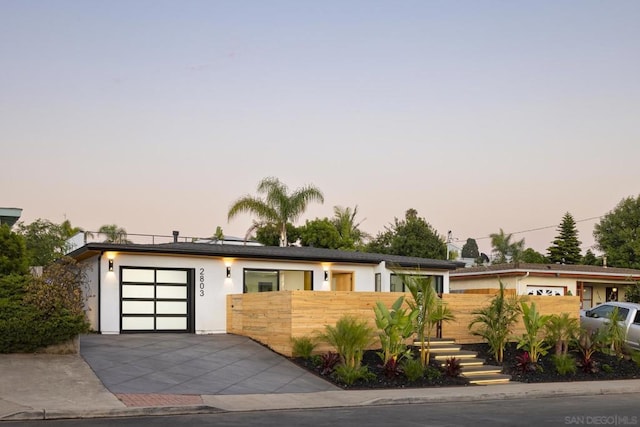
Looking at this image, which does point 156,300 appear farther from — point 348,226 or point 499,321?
point 348,226

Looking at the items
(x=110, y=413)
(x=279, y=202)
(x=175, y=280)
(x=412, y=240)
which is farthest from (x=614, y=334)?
(x=412, y=240)

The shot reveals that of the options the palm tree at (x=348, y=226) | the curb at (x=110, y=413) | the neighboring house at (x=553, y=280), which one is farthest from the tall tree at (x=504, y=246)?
the curb at (x=110, y=413)

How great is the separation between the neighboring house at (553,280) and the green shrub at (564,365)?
476 inches

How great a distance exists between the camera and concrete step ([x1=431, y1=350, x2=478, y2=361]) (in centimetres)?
1839

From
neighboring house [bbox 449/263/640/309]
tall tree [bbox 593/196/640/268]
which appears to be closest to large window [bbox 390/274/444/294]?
neighboring house [bbox 449/263/640/309]

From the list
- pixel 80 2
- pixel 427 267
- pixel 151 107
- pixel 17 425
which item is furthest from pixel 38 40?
pixel 427 267

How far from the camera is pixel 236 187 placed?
34.5 metres

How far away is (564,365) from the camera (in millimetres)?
18281

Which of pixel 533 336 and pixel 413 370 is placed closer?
pixel 413 370

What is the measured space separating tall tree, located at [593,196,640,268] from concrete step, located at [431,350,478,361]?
119 ft

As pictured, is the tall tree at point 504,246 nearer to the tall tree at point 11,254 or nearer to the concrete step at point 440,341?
the concrete step at point 440,341

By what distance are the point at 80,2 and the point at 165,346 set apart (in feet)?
32.2

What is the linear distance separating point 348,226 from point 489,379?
3231 cm

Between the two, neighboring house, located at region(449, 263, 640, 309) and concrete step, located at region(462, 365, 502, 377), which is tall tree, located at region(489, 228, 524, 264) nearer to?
neighboring house, located at region(449, 263, 640, 309)
